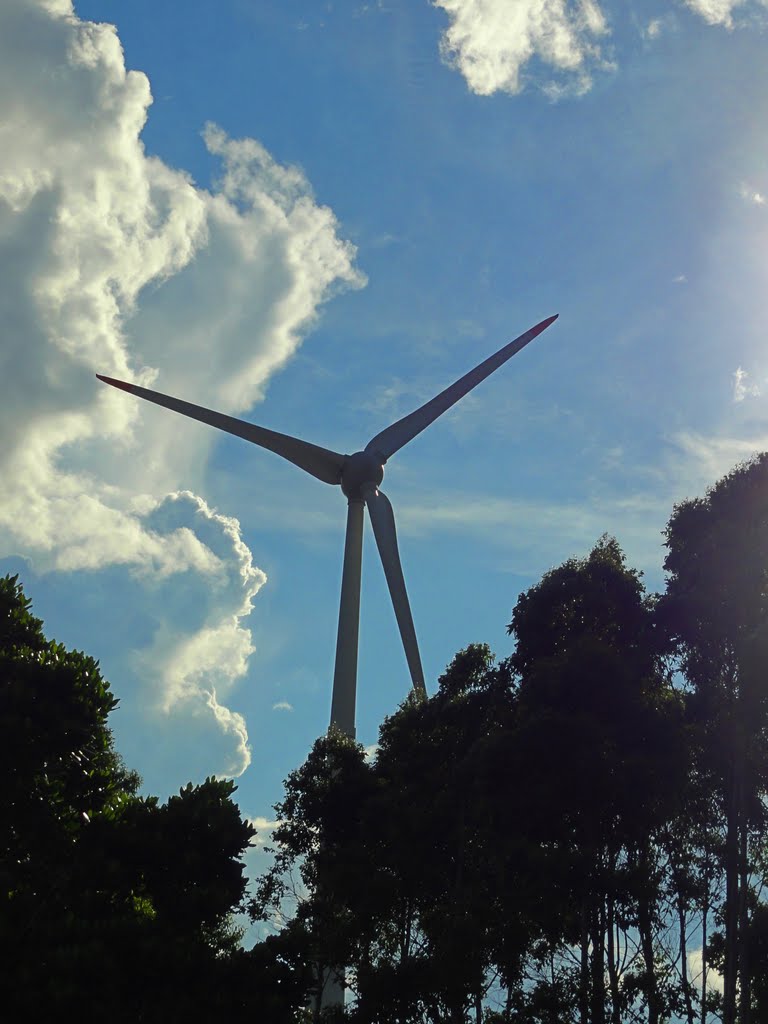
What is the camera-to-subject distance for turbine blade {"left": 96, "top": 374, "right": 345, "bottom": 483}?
166ft

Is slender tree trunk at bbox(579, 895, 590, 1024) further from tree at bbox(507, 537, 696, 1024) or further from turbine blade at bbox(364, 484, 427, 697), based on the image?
turbine blade at bbox(364, 484, 427, 697)

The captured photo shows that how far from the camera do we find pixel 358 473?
178 ft

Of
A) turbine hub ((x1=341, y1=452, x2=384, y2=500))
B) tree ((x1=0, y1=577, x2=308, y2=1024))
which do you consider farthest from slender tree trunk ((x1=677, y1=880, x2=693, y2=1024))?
turbine hub ((x1=341, y1=452, x2=384, y2=500))

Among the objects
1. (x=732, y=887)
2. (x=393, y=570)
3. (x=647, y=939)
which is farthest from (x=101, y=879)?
(x=393, y=570)

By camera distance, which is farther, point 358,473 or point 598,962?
point 358,473

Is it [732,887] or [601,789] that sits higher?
[601,789]

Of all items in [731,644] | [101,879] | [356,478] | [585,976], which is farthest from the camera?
[356,478]

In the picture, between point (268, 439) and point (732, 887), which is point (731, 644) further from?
point (268, 439)

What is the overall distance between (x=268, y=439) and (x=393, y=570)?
952cm

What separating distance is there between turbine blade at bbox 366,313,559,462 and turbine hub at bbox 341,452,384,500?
74cm

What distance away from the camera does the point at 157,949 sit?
22781 millimetres

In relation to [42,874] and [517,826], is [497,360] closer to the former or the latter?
[517,826]

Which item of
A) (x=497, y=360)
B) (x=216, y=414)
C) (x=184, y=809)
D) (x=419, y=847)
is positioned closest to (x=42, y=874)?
(x=184, y=809)

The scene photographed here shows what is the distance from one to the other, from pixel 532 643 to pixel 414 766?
6271mm
